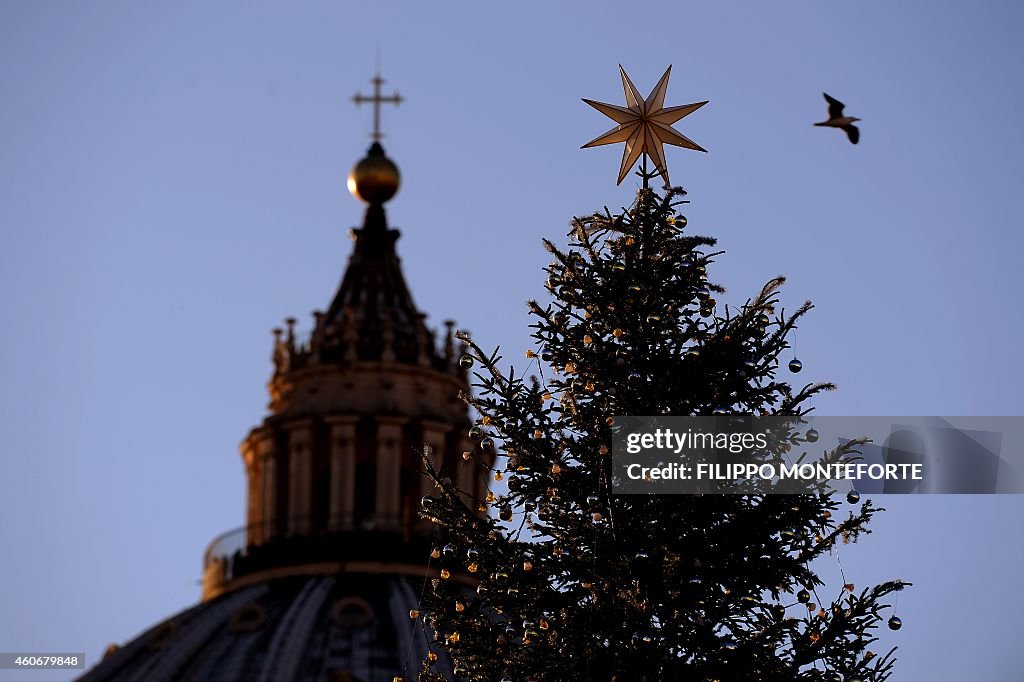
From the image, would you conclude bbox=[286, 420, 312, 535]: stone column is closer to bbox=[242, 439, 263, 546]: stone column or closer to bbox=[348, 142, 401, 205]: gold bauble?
bbox=[242, 439, 263, 546]: stone column

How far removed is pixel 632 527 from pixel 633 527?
A: 0.01 metres

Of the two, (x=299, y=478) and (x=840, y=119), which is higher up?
(x=299, y=478)

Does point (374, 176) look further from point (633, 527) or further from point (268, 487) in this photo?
point (633, 527)

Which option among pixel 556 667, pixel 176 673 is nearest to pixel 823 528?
pixel 556 667

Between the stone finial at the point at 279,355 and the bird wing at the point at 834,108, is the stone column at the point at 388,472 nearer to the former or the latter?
the stone finial at the point at 279,355

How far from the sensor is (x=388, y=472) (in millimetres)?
101250

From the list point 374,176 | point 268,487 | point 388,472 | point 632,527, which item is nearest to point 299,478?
point 268,487

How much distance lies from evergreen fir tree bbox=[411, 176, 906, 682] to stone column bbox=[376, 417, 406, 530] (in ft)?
222

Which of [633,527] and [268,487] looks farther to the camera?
[268,487]

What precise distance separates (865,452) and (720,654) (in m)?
2.98

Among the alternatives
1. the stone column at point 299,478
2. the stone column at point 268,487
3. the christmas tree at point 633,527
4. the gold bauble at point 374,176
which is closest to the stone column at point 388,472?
the stone column at point 299,478

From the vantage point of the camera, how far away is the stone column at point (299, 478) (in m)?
101

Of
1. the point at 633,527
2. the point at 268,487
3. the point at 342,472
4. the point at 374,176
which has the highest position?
the point at 374,176

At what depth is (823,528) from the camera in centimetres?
3188
